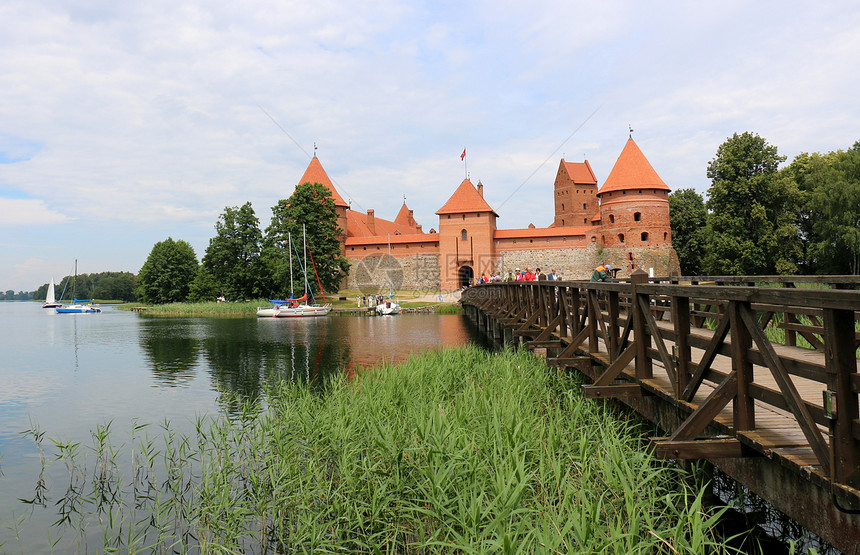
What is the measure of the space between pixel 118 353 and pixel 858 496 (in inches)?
746

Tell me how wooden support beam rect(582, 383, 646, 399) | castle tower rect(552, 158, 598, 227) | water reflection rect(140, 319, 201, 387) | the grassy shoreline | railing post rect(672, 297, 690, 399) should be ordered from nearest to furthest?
railing post rect(672, 297, 690, 399) → wooden support beam rect(582, 383, 646, 399) → water reflection rect(140, 319, 201, 387) → the grassy shoreline → castle tower rect(552, 158, 598, 227)

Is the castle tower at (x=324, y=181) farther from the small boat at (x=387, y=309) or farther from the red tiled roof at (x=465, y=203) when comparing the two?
the small boat at (x=387, y=309)

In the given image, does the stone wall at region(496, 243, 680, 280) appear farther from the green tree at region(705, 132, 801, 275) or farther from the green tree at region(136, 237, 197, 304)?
the green tree at region(136, 237, 197, 304)

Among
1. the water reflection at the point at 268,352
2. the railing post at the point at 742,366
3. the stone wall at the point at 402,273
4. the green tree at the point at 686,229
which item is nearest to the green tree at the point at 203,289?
the stone wall at the point at 402,273

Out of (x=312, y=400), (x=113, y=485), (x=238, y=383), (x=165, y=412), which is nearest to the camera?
(x=113, y=485)

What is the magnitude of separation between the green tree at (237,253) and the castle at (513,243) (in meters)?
6.85

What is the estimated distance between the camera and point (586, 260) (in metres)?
42.4

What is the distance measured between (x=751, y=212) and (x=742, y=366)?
1310 inches

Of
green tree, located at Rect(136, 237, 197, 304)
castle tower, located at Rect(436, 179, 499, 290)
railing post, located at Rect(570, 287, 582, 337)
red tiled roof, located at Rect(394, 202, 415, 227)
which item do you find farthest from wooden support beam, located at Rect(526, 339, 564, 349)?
red tiled roof, located at Rect(394, 202, 415, 227)

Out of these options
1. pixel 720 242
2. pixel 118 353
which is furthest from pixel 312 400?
pixel 720 242

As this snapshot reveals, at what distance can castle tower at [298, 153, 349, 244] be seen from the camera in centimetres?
4703

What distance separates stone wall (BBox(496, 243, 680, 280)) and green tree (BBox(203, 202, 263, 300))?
2040 centimetres

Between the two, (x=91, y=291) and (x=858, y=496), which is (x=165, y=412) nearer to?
(x=858, y=496)

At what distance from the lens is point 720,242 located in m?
31.8
